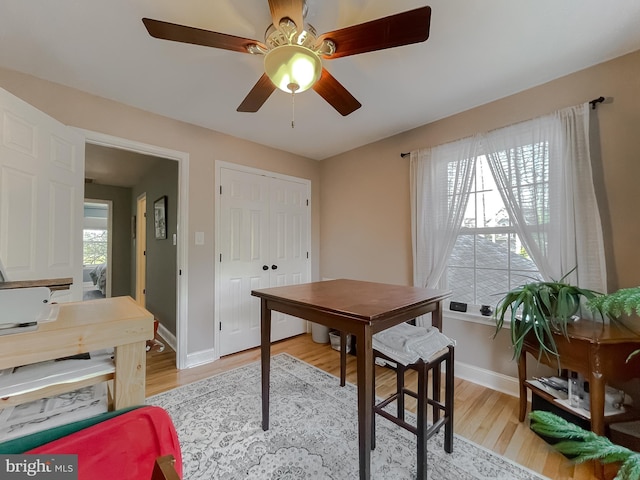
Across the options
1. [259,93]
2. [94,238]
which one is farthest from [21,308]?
[94,238]

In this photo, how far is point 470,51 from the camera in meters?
1.66

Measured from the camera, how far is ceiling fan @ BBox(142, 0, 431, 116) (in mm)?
1096

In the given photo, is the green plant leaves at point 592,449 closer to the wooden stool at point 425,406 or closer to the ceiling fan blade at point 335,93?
the wooden stool at point 425,406

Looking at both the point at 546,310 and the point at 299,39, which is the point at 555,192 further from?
the point at 299,39

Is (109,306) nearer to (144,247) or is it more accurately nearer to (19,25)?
(19,25)

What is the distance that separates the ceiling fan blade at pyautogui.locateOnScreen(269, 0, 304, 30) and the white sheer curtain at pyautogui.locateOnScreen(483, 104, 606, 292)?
1.85 metres

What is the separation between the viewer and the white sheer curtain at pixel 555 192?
5.73ft

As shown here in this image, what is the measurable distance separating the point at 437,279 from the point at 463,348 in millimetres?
640

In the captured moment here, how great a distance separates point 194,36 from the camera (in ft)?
3.92

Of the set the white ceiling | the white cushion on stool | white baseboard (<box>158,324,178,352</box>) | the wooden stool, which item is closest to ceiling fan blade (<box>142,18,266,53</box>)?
the white ceiling

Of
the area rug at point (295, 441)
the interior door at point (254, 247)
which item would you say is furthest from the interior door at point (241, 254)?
the area rug at point (295, 441)

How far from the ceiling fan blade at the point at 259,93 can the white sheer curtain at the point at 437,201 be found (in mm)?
1649

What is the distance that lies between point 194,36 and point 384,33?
84 centimetres

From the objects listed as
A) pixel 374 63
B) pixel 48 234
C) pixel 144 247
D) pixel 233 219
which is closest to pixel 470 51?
pixel 374 63
